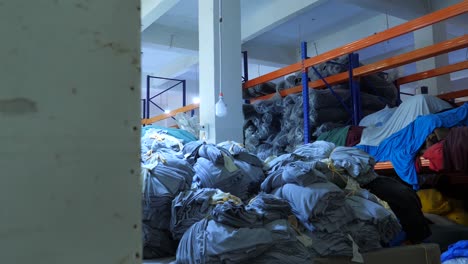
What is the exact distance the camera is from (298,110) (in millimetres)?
5531

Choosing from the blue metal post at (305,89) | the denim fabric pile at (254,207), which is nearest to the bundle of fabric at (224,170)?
the denim fabric pile at (254,207)

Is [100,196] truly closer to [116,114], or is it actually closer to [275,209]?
[116,114]

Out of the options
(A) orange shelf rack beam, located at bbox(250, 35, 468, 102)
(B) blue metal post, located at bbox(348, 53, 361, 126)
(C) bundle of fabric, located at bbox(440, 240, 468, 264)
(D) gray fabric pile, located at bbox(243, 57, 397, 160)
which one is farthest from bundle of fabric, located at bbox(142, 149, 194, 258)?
(B) blue metal post, located at bbox(348, 53, 361, 126)

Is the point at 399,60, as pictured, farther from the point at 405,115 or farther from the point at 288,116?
the point at 288,116

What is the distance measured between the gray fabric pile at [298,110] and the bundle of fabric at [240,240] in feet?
10.8

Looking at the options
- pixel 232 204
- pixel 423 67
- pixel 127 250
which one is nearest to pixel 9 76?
pixel 127 250

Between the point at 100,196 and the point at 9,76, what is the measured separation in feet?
0.90

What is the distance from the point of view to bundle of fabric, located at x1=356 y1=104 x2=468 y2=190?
158 inches

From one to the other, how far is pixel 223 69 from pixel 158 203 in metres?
2.54

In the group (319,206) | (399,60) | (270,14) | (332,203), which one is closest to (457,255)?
(332,203)

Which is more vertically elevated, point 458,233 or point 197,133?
point 197,133

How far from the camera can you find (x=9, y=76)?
0.72 metres

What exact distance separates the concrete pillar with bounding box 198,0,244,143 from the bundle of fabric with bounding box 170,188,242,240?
206 centimetres

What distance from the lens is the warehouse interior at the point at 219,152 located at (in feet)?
2.41
